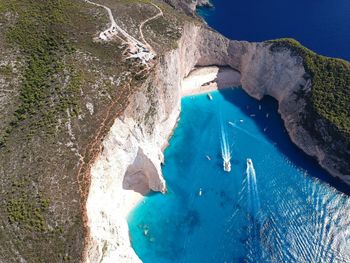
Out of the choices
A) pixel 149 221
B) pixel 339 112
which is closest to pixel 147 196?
pixel 149 221

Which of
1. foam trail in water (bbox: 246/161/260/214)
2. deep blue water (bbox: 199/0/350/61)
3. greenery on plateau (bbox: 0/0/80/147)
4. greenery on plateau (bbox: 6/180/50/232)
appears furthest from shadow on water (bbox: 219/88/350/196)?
greenery on plateau (bbox: 6/180/50/232)

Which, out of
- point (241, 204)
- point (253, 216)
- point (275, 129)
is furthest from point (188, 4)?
point (253, 216)

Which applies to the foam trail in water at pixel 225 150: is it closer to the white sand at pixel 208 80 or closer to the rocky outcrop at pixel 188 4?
the white sand at pixel 208 80

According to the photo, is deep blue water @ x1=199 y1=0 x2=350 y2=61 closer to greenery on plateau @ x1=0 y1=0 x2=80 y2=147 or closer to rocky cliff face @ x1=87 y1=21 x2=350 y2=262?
rocky cliff face @ x1=87 y1=21 x2=350 y2=262

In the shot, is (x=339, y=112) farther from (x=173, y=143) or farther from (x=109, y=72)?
(x=109, y=72)

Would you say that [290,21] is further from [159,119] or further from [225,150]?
[159,119]

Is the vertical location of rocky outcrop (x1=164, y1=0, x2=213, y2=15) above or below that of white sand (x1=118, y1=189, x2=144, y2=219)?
above
